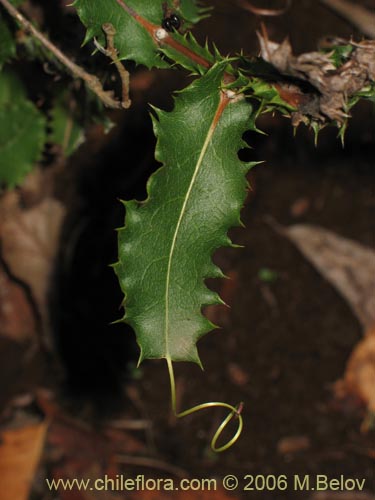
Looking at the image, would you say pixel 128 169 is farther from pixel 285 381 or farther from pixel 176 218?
pixel 176 218

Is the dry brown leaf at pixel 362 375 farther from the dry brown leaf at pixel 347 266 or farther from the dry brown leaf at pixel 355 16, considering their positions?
the dry brown leaf at pixel 355 16

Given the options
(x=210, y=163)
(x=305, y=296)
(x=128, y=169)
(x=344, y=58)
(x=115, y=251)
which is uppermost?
(x=344, y=58)

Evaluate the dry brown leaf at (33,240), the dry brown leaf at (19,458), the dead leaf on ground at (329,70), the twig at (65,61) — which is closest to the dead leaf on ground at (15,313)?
the dry brown leaf at (33,240)

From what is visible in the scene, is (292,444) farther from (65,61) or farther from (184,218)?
(65,61)

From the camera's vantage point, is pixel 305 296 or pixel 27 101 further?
pixel 305 296

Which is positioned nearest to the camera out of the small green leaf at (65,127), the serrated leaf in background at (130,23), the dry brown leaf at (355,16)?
the serrated leaf in background at (130,23)

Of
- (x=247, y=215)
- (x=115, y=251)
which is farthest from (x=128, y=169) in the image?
(x=247, y=215)
